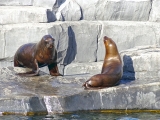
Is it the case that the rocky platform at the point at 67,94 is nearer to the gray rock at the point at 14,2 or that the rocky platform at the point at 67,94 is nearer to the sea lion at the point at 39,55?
the sea lion at the point at 39,55

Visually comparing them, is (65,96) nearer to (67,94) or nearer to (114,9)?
(67,94)

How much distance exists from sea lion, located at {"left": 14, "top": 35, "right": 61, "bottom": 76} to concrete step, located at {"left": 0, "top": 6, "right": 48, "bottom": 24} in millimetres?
1620

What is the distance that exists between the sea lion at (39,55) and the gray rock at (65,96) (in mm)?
456

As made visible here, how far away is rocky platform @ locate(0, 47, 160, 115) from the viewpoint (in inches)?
348

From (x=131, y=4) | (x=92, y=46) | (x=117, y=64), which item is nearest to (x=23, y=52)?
(x=117, y=64)

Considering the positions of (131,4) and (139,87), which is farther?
(131,4)

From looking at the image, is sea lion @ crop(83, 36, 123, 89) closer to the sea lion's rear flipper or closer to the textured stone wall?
the sea lion's rear flipper

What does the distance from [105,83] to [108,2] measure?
4280mm

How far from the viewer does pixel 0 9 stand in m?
12.7

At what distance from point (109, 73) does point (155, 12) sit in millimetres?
4366

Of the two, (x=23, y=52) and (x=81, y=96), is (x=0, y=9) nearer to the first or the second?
(x=23, y=52)

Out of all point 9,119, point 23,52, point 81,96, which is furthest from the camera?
point 23,52

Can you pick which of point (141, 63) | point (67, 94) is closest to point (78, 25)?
point (141, 63)

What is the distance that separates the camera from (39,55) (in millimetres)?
10664
